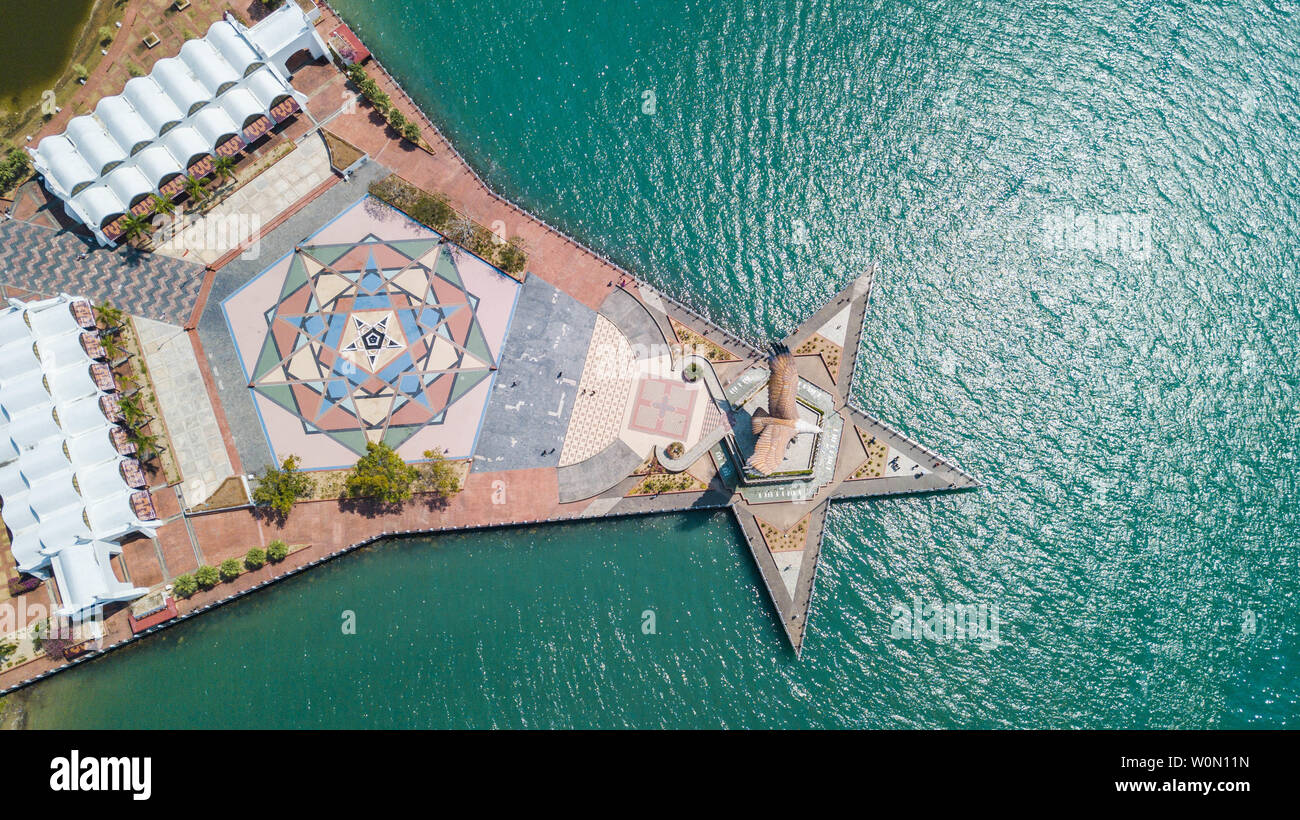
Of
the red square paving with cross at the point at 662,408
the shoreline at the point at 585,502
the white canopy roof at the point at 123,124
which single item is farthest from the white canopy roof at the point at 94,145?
the red square paving with cross at the point at 662,408

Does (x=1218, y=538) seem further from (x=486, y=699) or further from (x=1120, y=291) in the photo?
(x=486, y=699)

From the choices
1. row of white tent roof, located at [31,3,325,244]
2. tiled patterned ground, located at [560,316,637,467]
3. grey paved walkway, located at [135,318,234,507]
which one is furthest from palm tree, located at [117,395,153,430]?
tiled patterned ground, located at [560,316,637,467]

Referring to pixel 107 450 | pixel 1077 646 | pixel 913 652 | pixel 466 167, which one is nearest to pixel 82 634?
pixel 107 450

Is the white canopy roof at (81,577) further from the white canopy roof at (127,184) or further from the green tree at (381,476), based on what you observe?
the white canopy roof at (127,184)

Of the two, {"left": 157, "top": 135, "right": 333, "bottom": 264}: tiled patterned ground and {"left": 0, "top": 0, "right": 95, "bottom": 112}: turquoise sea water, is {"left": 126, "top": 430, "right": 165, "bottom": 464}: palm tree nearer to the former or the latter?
{"left": 157, "top": 135, "right": 333, "bottom": 264}: tiled patterned ground

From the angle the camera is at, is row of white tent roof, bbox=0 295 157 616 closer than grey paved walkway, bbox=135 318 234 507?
Yes

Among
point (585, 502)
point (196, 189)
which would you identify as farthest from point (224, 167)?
point (585, 502)
